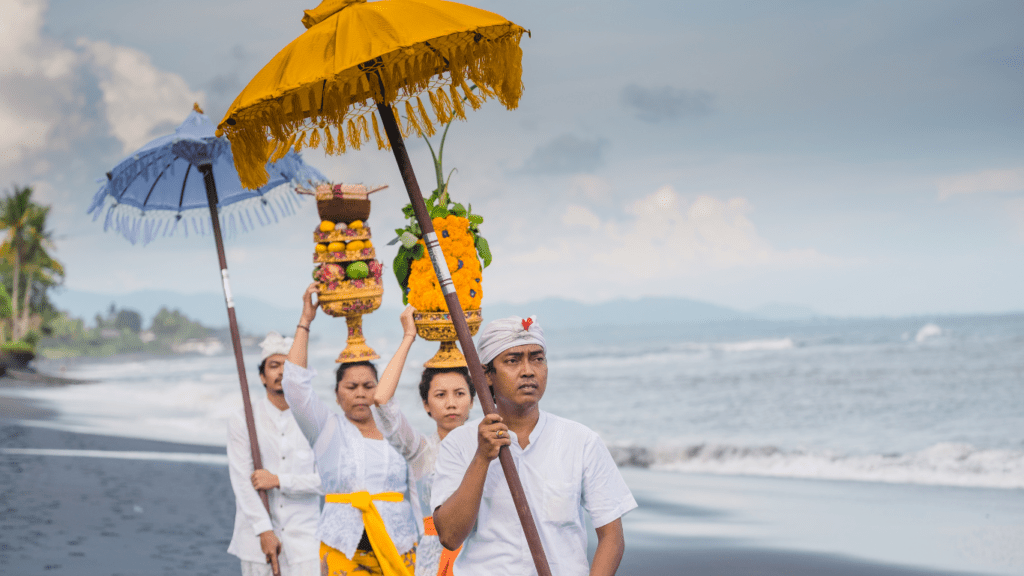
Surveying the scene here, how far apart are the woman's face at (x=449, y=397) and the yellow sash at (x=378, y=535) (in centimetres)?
54

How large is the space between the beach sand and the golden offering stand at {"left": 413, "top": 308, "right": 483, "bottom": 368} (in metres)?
5.40

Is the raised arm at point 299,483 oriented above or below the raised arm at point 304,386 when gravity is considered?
below

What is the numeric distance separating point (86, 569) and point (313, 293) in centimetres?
568

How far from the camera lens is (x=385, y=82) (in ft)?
9.88

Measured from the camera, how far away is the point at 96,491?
12711 mm

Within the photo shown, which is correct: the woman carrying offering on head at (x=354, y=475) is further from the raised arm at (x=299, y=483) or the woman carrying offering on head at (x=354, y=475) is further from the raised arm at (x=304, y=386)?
the raised arm at (x=299, y=483)

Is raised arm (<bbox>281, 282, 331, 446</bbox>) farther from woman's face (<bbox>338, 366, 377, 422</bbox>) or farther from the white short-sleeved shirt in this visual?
the white short-sleeved shirt

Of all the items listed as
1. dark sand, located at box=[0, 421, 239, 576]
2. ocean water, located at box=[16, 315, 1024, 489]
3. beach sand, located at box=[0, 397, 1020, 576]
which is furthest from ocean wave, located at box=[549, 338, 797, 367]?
dark sand, located at box=[0, 421, 239, 576]

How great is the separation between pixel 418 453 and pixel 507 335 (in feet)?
6.01

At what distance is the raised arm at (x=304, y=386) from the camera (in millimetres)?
4258

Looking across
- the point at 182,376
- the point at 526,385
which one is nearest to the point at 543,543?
the point at 526,385

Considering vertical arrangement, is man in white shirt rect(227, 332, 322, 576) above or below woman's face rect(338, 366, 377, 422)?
below

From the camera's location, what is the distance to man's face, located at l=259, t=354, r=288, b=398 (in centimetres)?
535

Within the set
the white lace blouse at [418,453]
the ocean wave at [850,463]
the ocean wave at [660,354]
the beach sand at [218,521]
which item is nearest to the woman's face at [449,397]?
the white lace blouse at [418,453]
